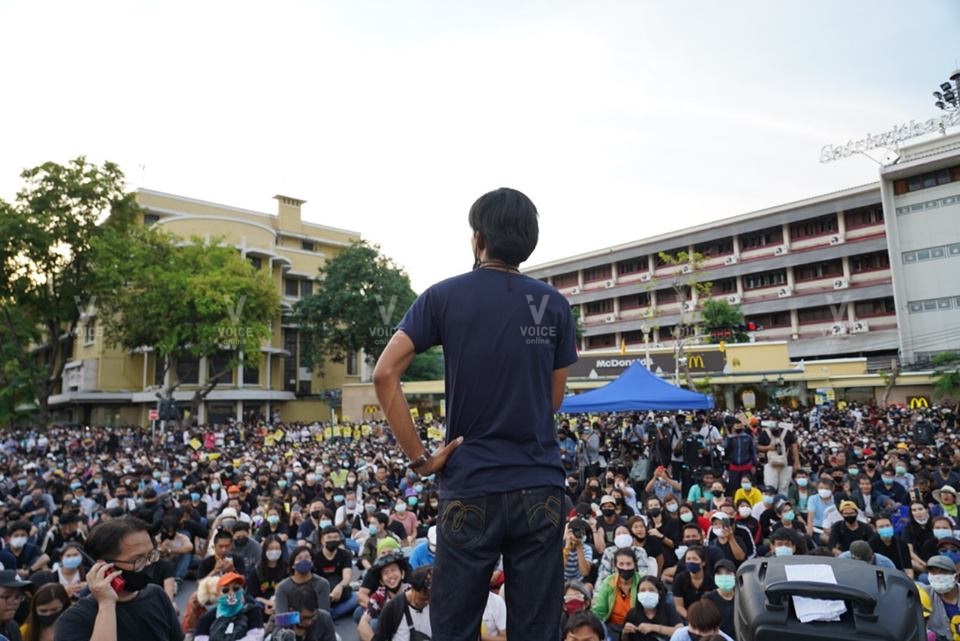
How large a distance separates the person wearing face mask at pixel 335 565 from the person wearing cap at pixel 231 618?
6.70 feet

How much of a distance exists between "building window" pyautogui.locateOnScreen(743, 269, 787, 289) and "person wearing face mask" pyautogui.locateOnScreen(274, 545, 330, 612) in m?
48.8

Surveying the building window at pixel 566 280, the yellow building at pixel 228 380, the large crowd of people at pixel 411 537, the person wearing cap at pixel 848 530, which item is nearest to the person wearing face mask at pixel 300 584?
the large crowd of people at pixel 411 537

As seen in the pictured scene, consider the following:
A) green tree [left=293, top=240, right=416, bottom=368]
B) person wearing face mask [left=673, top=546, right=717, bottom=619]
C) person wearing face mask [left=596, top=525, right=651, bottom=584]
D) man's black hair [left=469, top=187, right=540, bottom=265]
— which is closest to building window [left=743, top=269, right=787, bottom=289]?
green tree [left=293, top=240, right=416, bottom=368]

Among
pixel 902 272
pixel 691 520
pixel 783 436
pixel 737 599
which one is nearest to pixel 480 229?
pixel 737 599

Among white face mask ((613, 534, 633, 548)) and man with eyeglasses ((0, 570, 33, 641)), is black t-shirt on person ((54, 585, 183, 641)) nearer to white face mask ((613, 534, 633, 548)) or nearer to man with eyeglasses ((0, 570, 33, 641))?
man with eyeglasses ((0, 570, 33, 641))

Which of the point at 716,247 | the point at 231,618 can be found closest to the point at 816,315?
the point at 716,247

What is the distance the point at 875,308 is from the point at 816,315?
3.75 metres

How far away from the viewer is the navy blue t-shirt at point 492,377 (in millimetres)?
1928

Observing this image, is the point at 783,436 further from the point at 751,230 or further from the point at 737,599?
the point at 751,230

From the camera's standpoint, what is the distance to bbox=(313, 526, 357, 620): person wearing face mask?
827cm

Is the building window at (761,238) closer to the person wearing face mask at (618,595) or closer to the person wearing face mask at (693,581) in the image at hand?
the person wearing face mask at (693,581)

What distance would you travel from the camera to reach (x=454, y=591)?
1.87 m

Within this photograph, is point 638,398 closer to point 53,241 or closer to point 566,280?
point 53,241

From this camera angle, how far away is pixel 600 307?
197 ft
